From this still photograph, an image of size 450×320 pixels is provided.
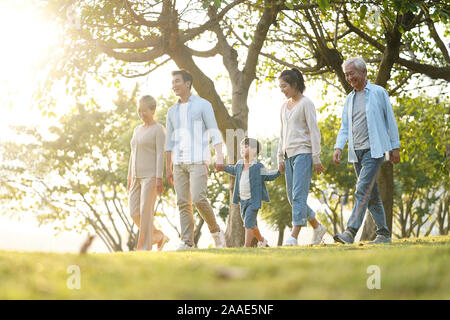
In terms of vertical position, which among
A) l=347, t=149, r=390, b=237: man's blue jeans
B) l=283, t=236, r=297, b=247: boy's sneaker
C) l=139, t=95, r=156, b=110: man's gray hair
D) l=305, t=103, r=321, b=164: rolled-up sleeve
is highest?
l=139, t=95, r=156, b=110: man's gray hair

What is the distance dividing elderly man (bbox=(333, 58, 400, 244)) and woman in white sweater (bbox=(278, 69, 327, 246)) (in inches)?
14.2

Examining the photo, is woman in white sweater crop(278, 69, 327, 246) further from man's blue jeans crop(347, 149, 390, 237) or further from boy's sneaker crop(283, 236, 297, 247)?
man's blue jeans crop(347, 149, 390, 237)

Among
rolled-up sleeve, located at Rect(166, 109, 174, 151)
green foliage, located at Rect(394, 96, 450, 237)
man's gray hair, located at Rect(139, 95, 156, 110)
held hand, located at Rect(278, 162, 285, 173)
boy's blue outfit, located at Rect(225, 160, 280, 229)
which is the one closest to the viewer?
rolled-up sleeve, located at Rect(166, 109, 174, 151)

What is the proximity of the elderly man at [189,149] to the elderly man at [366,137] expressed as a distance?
69.5 inches

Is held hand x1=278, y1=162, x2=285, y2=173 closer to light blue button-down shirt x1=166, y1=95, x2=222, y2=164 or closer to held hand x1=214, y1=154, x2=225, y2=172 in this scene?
held hand x1=214, y1=154, x2=225, y2=172

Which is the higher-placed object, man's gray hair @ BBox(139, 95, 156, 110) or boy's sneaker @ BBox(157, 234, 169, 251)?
man's gray hair @ BBox(139, 95, 156, 110)

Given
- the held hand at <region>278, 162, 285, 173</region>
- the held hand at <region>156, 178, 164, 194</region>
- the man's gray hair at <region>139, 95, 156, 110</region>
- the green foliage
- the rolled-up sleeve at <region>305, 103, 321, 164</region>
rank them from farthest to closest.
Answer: the green foliage → the held hand at <region>278, 162, 285, 173</region> → the man's gray hair at <region>139, 95, 156, 110</region> → the held hand at <region>156, 178, 164, 194</region> → the rolled-up sleeve at <region>305, 103, 321, 164</region>

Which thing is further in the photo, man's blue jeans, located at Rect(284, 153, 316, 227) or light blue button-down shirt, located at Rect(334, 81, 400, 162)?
man's blue jeans, located at Rect(284, 153, 316, 227)

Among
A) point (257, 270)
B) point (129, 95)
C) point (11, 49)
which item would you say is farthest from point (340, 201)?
point (257, 270)

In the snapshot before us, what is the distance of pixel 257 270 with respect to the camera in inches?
120

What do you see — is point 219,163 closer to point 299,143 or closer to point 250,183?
point 299,143

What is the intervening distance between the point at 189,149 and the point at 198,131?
28 centimetres

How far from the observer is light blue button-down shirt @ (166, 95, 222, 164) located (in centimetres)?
748

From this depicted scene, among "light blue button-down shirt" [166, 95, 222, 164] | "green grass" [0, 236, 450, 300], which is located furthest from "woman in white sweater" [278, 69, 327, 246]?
"green grass" [0, 236, 450, 300]
